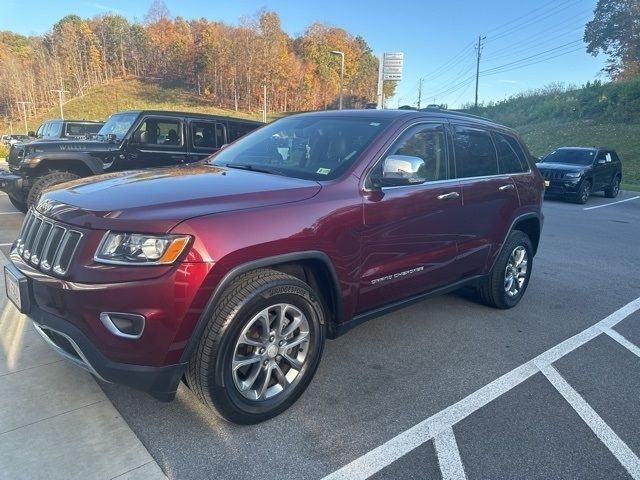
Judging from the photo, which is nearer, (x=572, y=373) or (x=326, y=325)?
(x=326, y=325)

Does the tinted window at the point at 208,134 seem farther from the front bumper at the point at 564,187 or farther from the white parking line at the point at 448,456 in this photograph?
the front bumper at the point at 564,187

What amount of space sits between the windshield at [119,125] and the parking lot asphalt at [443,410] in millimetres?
6061

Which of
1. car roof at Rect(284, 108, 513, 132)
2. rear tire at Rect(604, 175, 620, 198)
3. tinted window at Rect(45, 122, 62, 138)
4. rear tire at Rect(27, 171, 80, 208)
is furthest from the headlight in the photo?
rear tire at Rect(604, 175, 620, 198)

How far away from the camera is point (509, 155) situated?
470 cm

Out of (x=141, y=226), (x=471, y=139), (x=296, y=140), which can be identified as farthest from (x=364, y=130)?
(x=141, y=226)

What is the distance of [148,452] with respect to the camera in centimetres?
248

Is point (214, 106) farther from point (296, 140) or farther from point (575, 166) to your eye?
point (296, 140)

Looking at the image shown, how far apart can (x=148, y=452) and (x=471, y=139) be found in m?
3.46

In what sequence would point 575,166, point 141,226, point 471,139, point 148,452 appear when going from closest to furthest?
1. point 141,226
2. point 148,452
3. point 471,139
4. point 575,166

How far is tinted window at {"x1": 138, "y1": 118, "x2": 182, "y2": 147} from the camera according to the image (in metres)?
8.09

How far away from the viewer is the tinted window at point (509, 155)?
456 cm

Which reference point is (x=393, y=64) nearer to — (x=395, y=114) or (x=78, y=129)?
(x=78, y=129)

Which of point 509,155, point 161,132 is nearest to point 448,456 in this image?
point 509,155

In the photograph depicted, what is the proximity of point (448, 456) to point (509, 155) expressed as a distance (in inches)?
125
